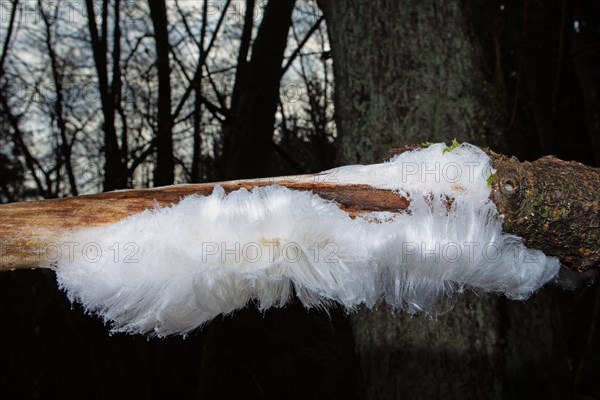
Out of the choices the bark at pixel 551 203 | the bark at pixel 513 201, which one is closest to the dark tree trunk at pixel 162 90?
the bark at pixel 513 201

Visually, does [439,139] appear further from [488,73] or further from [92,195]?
[92,195]

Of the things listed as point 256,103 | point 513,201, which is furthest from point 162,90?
point 513,201

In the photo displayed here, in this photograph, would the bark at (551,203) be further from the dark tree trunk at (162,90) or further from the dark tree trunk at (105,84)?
the dark tree trunk at (105,84)

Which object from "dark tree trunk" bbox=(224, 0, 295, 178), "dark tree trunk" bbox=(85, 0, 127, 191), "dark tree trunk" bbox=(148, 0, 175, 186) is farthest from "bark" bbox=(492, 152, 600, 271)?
"dark tree trunk" bbox=(85, 0, 127, 191)

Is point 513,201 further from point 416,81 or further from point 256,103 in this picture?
point 256,103

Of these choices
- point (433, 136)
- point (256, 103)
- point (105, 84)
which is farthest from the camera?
point (105, 84)

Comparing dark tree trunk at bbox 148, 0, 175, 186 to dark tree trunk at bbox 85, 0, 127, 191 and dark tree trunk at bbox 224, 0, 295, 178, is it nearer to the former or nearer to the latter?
dark tree trunk at bbox 85, 0, 127, 191
